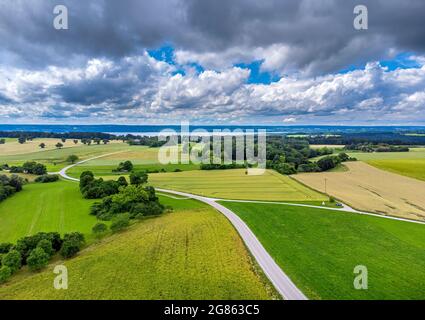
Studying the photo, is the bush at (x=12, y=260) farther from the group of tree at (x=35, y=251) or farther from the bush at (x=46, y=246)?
the bush at (x=46, y=246)

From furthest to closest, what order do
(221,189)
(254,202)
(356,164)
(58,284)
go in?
(356,164)
(221,189)
(254,202)
(58,284)

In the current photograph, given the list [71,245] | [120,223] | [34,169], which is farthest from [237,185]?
[34,169]

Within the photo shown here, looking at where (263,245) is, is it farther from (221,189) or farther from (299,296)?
(221,189)

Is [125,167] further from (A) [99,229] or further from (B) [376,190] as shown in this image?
(B) [376,190]

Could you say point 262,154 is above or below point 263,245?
above

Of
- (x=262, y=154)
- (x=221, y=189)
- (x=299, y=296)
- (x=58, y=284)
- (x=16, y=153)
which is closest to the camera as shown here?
(x=299, y=296)

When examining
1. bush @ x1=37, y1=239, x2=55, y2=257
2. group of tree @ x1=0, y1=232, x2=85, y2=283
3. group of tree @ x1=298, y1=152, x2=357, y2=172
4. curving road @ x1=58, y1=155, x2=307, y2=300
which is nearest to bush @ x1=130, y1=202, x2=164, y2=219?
curving road @ x1=58, y1=155, x2=307, y2=300

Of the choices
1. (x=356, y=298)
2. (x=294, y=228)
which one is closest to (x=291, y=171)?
(x=294, y=228)
